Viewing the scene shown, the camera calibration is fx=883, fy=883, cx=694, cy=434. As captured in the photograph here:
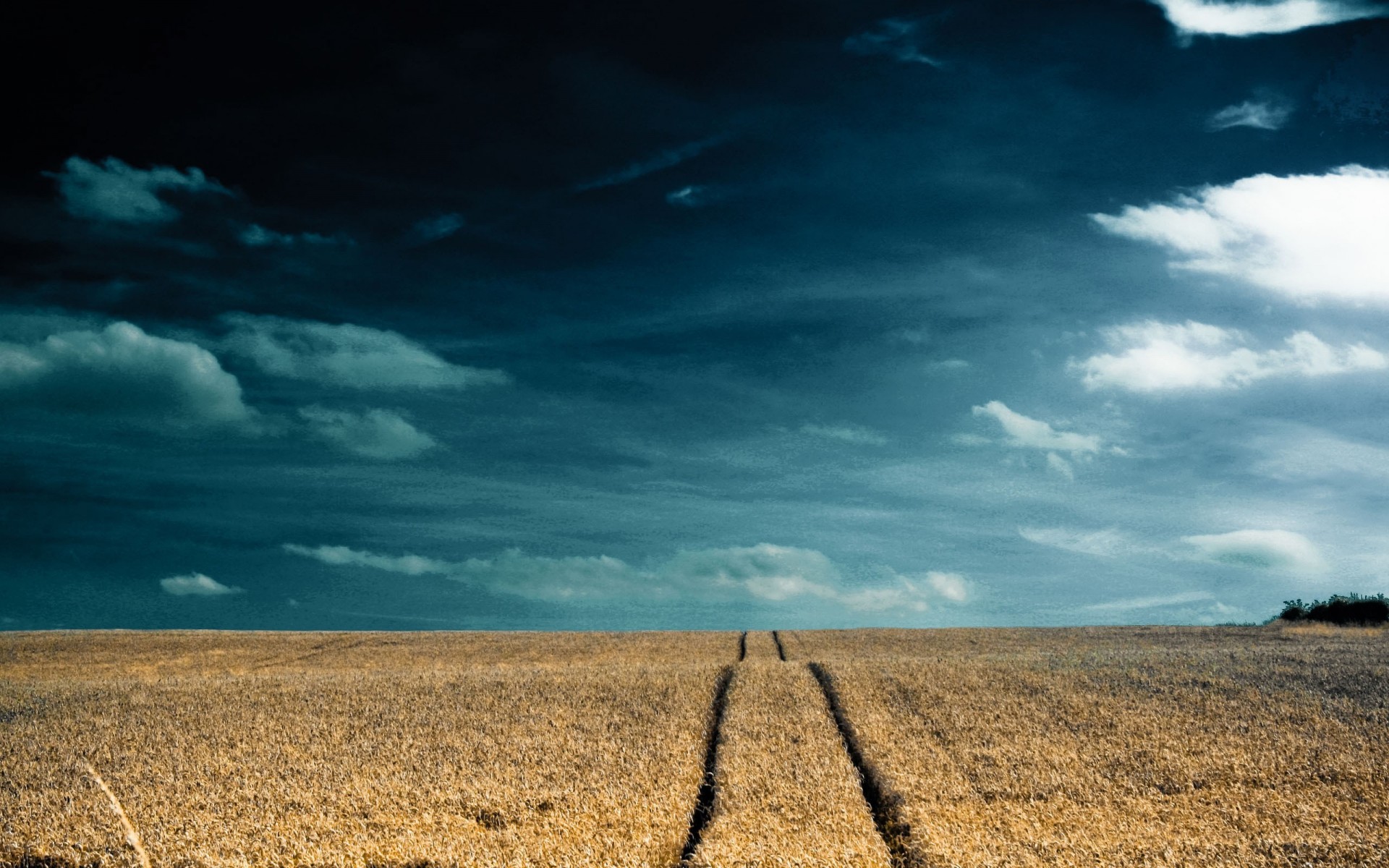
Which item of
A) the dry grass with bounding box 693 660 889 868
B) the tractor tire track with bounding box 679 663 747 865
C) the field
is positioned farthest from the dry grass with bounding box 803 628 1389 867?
the tractor tire track with bounding box 679 663 747 865

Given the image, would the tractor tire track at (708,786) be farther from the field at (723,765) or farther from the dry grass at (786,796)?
the dry grass at (786,796)

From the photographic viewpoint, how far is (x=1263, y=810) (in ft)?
47.6

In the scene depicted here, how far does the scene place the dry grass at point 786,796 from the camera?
12.7 metres

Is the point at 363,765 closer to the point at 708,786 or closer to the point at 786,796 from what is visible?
the point at 708,786

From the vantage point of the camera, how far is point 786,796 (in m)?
15.4

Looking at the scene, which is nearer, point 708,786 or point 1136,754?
point 708,786

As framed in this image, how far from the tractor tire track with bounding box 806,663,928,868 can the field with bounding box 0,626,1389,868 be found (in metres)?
0.07

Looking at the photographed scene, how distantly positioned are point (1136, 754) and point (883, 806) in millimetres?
6484

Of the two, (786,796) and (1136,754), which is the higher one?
(1136,754)

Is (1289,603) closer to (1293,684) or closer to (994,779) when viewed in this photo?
(1293,684)

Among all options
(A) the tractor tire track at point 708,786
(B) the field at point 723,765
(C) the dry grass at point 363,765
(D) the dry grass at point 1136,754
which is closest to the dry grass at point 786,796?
(B) the field at point 723,765

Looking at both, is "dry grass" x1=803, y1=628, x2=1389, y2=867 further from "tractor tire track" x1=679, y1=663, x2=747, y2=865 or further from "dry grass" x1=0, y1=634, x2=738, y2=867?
"dry grass" x1=0, y1=634, x2=738, y2=867

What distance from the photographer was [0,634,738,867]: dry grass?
522 inches

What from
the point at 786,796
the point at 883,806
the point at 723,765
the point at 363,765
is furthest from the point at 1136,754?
the point at 363,765
